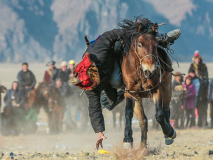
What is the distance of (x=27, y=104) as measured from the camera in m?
13.6

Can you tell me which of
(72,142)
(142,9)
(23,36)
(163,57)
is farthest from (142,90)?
(142,9)

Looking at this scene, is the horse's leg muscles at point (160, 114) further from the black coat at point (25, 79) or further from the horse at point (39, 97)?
the black coat at point (25, 79)

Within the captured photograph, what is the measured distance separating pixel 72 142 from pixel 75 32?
79.7 m

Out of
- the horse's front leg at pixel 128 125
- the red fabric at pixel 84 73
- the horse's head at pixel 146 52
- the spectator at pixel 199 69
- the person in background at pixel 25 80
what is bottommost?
the horse's front leg at pixel 128 125

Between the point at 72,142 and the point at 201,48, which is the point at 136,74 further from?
the point at 201,48

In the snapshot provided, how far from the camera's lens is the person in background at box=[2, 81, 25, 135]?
1307 centimetres

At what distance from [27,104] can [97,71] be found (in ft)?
25.1

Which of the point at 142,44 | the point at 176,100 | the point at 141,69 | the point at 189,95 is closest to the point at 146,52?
the point at 142,44

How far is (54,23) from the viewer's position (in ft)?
300

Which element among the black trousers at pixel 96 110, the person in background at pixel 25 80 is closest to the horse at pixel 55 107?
the person in background at pixel 25 80

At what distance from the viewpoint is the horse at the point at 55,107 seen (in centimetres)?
1389

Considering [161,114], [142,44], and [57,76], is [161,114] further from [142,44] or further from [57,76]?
[57,76]

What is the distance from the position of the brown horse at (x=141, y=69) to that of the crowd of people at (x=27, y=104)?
265 inches

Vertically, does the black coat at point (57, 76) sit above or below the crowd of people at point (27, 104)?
above
